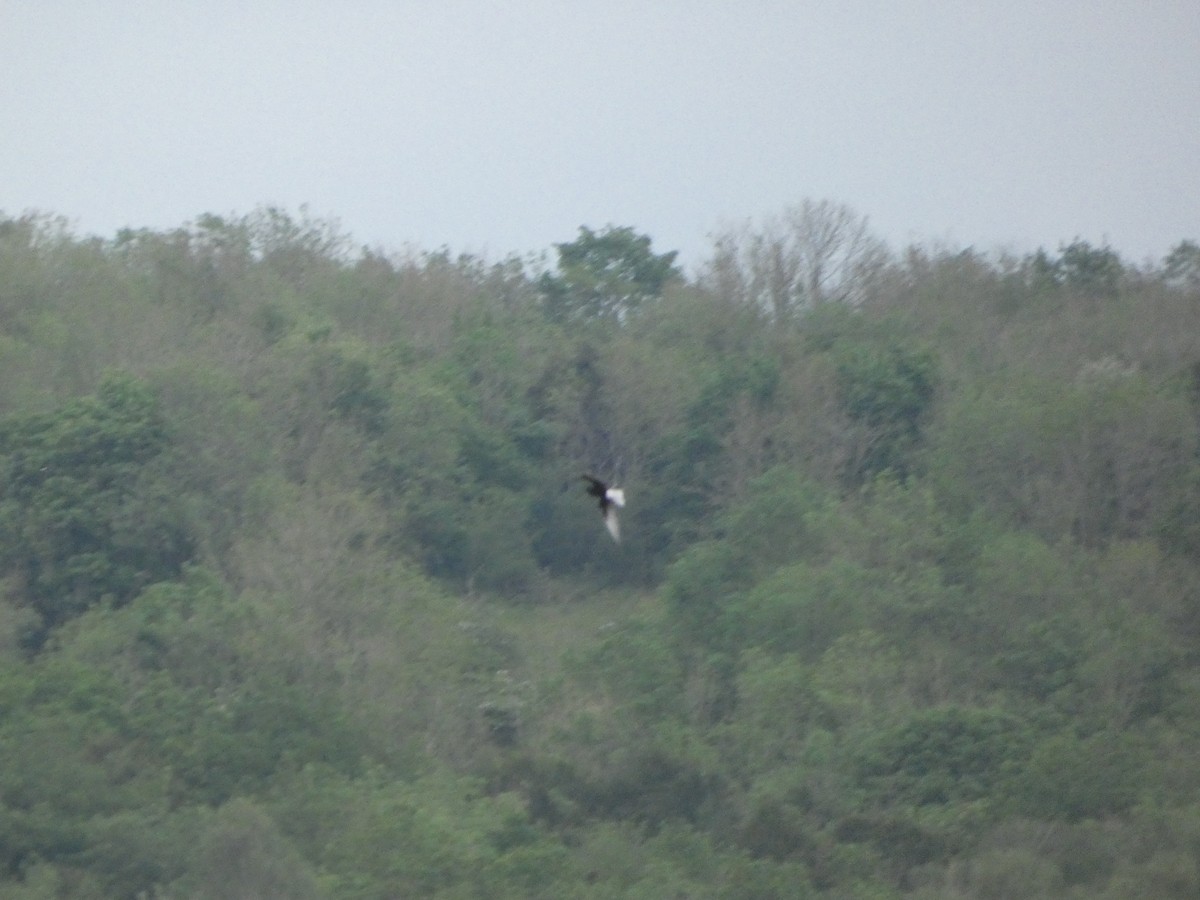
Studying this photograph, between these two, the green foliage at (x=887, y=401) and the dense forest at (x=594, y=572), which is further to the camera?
the green foliage at (x=887, y=401)

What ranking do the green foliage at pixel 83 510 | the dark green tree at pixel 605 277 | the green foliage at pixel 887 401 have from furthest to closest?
the dark green tree at pixel 605 277, the green foliage at pixel 887 401, the green foliage at pixel 83 510

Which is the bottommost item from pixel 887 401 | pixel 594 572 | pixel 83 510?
pixel 594 572

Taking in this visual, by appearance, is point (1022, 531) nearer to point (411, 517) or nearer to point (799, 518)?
point (799, 518)

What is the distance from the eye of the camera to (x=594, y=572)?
120 ft

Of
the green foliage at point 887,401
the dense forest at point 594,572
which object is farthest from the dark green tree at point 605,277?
the green foliage at point 887,401

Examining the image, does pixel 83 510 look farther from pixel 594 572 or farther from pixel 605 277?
pixel 605 277

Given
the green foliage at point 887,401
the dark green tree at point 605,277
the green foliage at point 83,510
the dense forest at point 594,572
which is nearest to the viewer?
the dense forest at point 594,572

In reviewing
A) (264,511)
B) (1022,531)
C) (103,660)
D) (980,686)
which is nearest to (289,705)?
(103,660)

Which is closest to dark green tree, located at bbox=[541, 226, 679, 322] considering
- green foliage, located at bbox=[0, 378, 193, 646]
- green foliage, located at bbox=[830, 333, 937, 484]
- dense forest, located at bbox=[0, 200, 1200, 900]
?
dense forest, located at bbox=[0, 200, 1200, 900]

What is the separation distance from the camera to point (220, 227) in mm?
41000

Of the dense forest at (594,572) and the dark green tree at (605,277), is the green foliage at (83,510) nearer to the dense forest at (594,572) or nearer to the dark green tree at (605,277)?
the dense forest at (594,572)

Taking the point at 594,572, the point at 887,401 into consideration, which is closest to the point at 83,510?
the point at 594,572

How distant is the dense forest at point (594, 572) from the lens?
2152 cm

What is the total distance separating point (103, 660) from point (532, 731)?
5.91 meters
